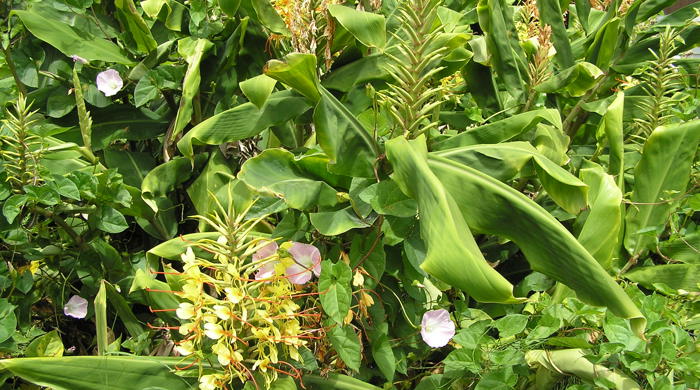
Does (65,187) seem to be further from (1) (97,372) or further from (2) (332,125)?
(2) (332,125)

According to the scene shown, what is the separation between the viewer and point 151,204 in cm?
158

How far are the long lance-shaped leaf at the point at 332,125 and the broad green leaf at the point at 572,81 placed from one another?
0.58m

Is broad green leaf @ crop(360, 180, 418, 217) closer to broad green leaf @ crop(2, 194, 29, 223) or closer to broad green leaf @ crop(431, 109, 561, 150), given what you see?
broad green leaf @ crop(431, 109, 561, 150)

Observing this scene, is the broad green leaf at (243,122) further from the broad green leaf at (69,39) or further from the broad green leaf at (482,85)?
the broad green leaf at (482,85)

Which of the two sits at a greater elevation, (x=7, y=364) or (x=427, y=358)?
(x=7, y=364)

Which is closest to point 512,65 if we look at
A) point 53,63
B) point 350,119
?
point 350,119

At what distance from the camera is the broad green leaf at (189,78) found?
1.62 metres

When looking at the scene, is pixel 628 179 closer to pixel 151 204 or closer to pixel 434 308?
pixel 434 308

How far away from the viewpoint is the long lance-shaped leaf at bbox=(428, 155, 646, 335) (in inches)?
39.5

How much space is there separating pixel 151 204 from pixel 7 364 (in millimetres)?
526

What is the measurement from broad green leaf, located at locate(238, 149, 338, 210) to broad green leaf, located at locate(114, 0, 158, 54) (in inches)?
23.5

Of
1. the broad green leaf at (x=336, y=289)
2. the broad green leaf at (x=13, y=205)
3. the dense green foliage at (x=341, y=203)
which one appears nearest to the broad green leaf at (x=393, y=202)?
the dense green foliage at (x=341, y=203)

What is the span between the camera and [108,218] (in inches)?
59.4

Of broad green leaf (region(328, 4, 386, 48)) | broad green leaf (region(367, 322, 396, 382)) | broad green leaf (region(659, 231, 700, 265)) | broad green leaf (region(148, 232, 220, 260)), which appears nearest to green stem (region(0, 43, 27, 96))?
broad green leaf (region(148, 232, 220, 260))
